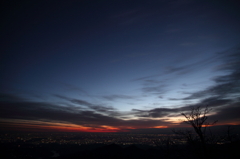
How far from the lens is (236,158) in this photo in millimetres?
17422

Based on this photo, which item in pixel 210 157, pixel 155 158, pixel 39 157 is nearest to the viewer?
pixel 210 157

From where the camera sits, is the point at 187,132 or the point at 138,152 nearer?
the point at 187,132

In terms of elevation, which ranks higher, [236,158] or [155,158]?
[236,158]

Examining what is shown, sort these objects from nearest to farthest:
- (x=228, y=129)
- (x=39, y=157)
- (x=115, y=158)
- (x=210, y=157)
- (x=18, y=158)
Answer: (x=210, y=157) < (x=228, y=129) < (x=115, y=158) < (x=18, y=158) < (x=39, y=157)

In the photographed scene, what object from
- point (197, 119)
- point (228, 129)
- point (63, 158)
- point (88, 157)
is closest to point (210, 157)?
point (197, 119)

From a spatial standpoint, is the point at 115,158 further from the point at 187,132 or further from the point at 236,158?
the point at 187,132

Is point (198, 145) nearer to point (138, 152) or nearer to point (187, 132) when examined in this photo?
point (187, 132)

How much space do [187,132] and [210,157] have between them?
9.21ft

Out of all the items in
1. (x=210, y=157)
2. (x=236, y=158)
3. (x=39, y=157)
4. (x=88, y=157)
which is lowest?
(x=39, y=157)

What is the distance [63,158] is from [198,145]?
95332mm

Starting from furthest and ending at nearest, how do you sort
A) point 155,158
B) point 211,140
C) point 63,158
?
1. point 63,158
2. point 155,158
3. point 211,140

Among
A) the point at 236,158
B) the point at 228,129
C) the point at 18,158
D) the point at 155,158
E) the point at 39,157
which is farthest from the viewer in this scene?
the point at 39,157

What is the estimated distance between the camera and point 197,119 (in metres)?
12.4

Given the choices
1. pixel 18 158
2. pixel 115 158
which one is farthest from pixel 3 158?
pixel 115 158
